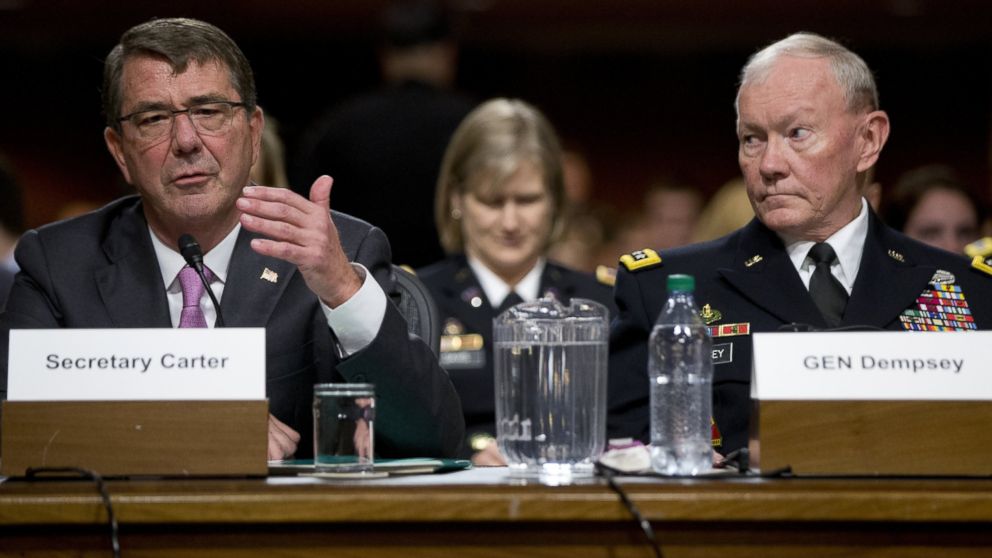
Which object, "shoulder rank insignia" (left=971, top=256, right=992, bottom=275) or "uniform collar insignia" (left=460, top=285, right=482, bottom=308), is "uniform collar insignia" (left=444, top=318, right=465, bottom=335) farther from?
"shoulder rank insignia" (left=971, top=256, right=992, bottom=275)

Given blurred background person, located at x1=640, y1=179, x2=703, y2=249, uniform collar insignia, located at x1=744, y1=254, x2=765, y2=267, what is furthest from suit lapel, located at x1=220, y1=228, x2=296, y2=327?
blurred background person, located at x1=640, y1=179, x2=703, y2=249

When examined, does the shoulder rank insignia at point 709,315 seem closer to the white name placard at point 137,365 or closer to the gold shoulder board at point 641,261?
the gold shoulder board at point 641,261

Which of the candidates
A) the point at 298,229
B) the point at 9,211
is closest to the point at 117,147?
the point at 298,229

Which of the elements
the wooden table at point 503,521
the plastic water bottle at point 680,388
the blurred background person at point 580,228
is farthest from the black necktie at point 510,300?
the wooden table at point 503,521

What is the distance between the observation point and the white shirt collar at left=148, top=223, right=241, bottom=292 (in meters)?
2.73

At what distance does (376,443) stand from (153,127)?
72cm

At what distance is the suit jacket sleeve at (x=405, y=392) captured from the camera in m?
2.38

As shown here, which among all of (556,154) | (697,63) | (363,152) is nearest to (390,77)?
(363,152)

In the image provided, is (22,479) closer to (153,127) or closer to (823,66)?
(153,127)

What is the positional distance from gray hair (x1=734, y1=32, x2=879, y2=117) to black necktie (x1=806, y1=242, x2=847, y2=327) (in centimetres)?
29

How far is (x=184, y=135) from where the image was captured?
2.61 metres

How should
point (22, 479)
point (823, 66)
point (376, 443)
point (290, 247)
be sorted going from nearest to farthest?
point (22, 479) < point (290, 247) < point (376, 443) < point (823, 66)

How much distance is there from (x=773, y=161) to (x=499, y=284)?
1567 mm

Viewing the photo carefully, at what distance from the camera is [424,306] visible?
9.46ft
